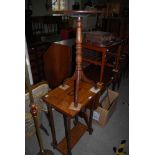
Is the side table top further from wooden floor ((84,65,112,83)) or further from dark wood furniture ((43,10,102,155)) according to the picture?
wooden floor ((84,65,112,83))

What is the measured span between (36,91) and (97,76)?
2.95 feet

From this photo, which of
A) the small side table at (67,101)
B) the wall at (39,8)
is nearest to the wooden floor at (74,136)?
the small side table at (67,101)

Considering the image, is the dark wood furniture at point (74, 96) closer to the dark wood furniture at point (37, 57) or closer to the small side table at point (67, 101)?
the small side table at point (67, 101)

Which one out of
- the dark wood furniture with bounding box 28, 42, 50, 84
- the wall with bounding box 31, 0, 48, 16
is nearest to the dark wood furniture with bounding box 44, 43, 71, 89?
the dark wood furniture with bounding box 28, 42, 50, 84

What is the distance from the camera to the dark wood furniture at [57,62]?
1.92 meters

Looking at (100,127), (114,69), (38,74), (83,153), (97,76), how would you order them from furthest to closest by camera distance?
(38,74), (114,69), (97,76), (100,127), (83,153)

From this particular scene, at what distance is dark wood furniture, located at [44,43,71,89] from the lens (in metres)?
1.92

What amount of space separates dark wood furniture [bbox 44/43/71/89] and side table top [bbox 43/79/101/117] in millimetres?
672

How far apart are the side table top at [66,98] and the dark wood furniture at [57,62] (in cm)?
67

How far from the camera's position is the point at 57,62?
6.49 feet

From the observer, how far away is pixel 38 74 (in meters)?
2.49
